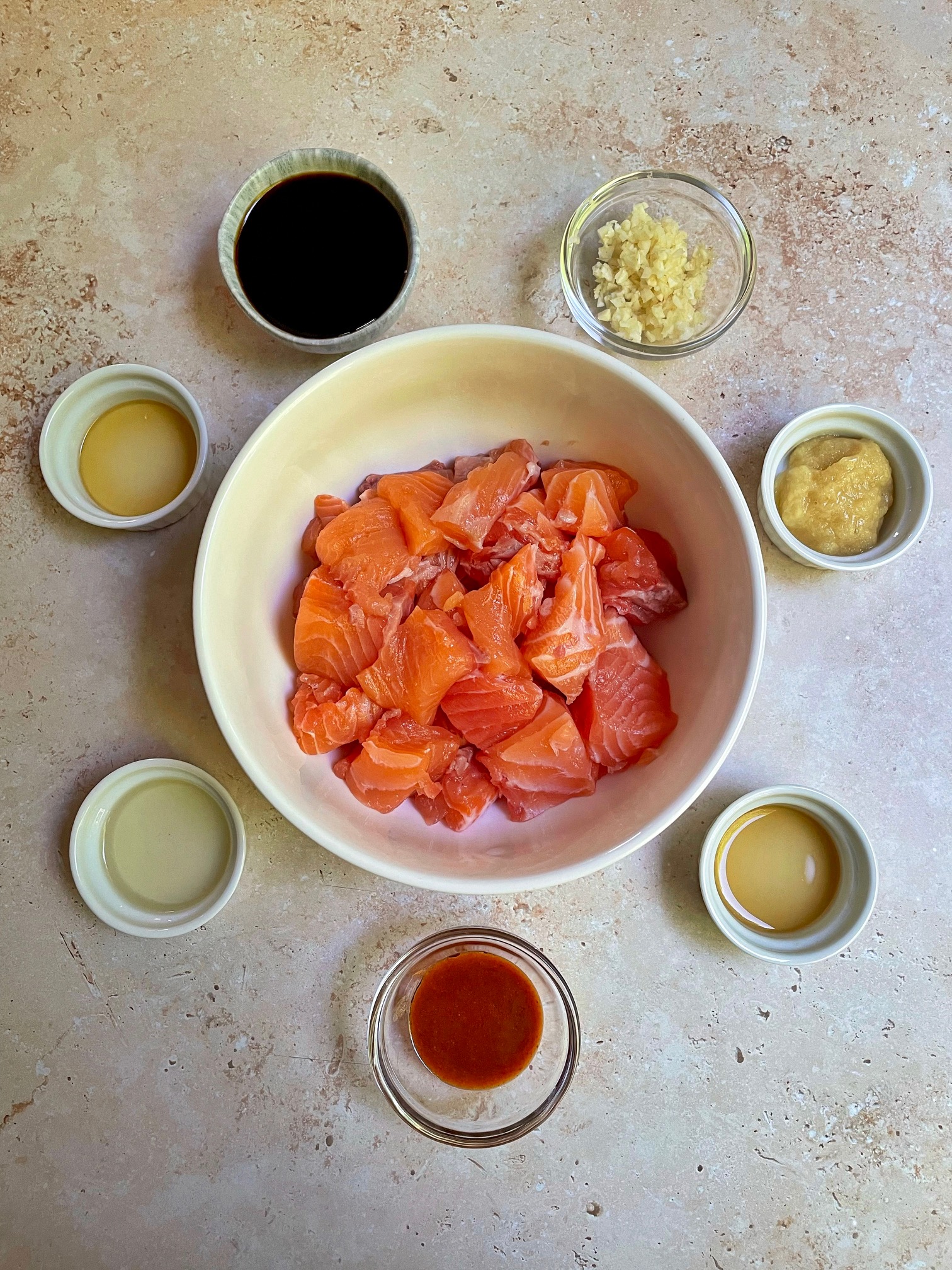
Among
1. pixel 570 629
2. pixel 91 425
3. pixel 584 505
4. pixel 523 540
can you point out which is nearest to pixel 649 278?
pixel 584 505

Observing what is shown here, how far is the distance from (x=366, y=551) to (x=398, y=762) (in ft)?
1.47

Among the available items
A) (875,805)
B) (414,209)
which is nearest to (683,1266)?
(875,805)

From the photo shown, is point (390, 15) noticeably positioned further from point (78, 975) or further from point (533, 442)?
point (78, 975)

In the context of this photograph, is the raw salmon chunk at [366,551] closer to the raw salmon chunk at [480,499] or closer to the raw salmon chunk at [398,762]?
the raw salmon chunk at [480,499]

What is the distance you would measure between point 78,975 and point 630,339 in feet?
6.82

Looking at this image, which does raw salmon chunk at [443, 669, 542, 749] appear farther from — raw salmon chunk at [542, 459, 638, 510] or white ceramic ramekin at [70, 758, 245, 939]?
white ceramic ramekin at [70, 758, 245, 939]

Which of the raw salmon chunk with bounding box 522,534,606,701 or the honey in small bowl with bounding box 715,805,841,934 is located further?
the honey in small bowl with bounding box 715,805,841,934

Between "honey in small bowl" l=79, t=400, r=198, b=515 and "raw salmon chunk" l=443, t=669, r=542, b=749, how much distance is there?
2.98ft

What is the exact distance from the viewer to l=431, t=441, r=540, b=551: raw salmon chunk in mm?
1742

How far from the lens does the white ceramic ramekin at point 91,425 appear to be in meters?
1.97

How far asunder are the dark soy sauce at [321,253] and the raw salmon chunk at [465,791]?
1.04 m

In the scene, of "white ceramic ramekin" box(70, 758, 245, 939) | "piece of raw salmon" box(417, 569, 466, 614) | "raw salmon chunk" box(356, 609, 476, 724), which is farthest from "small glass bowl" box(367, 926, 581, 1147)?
"piece of raw salmon" box(417, 569, 466, 614)

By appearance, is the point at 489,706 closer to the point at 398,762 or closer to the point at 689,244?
the point at 398,762

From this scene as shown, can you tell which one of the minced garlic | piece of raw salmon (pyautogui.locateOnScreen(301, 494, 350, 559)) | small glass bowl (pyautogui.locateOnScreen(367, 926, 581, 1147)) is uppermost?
the minced garlic
